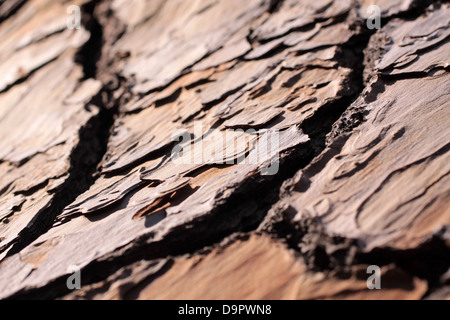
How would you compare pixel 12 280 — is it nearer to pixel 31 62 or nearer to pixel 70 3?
pixel 31 62

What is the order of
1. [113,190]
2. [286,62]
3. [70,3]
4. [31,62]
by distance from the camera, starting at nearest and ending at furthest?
[113,190]
[286,62]
[31,62]
[70,3]

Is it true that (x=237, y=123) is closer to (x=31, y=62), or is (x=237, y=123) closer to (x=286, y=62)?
(x=286, y=62)

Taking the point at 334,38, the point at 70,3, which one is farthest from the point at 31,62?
the point at 334,38

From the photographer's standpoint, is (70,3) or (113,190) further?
(70,3)

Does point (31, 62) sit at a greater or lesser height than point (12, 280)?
greater

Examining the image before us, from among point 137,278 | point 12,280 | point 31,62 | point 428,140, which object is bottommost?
point 428,140
